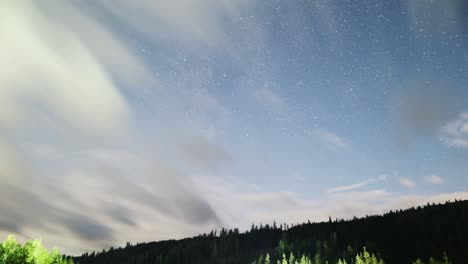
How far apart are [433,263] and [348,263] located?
63.5m

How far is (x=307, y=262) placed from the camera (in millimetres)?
167500

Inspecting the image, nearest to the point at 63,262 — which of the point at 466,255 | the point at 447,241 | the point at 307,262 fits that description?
the point at 307,262

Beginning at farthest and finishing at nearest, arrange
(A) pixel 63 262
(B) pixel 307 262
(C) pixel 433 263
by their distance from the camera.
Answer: (B) pixel 307 262 → (C) pixel 433 263 → (A) pixel 63 262

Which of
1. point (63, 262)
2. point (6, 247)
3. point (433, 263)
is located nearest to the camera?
point (6, 247)

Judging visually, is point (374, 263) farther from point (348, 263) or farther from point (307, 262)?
point (348, 263)

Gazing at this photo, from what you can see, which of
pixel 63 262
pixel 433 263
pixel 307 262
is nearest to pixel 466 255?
pixel 433 263

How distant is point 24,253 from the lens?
53.7m

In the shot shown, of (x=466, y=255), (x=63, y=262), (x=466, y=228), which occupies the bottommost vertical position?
(x=63, y=262)

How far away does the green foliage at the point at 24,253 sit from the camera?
171ft

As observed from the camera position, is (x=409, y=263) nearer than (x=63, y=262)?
No

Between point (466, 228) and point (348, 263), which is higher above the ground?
point (466, 228)

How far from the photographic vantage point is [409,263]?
198 meters

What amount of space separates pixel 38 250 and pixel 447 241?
219 meters

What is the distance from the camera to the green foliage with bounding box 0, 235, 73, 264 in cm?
5210
